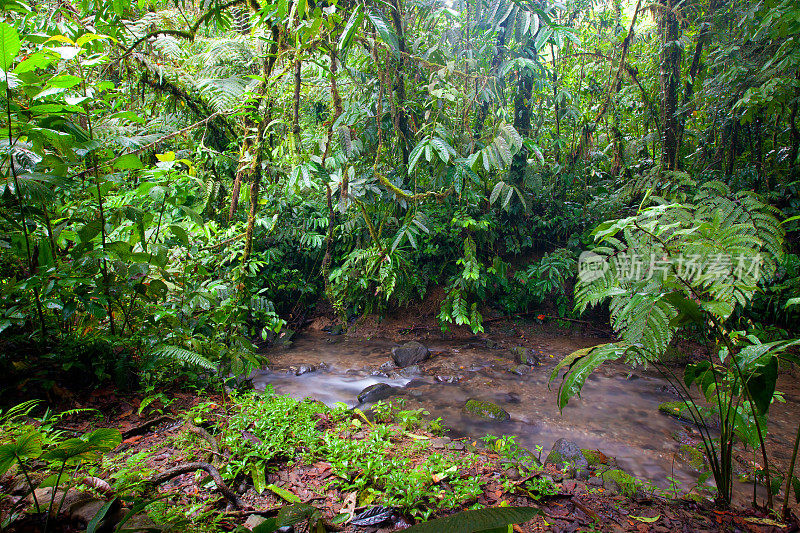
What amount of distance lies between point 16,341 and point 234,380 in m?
1.09

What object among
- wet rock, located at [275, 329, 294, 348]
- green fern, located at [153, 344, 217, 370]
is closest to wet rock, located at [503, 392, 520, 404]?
green fern, located at [153, 344, 217, 370]

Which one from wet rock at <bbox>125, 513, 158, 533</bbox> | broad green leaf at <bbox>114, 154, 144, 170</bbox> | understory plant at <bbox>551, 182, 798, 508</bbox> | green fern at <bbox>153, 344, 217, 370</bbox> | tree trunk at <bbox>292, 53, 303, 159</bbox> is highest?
tree trunk at <bbox>292, 53, 303, 159</bbox>

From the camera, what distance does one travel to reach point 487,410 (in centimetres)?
335

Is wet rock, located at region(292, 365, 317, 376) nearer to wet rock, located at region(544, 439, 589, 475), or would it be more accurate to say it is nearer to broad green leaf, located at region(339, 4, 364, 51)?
wet rock, located at region(544, 439, 589, 475)

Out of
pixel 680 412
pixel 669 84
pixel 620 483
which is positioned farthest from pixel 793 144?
pixel 620 483

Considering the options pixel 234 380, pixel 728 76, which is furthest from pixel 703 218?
pixel 234 380

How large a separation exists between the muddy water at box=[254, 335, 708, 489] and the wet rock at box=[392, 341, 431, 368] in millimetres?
121

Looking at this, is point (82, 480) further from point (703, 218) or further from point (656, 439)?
point (656, 439)

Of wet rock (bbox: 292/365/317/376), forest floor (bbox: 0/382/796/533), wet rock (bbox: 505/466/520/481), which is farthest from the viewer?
wet rock (bbox: 292/365/317/376)

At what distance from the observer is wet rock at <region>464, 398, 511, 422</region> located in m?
3.29

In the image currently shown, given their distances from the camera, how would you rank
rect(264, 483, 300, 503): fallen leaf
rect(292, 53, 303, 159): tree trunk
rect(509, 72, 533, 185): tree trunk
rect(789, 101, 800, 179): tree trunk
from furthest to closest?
rect(509, 72, 533, 185): tree trunk
rect(789, 101, 800, 179): tree trunk
rect(292, 53, 303, 159): tree trunk
rect(264, 483, 300, 503): fallen leaf

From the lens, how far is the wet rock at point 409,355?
465 centimetres

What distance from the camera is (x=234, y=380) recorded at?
253 centimetres

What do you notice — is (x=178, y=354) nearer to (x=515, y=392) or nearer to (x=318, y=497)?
(x=318, y=497)
